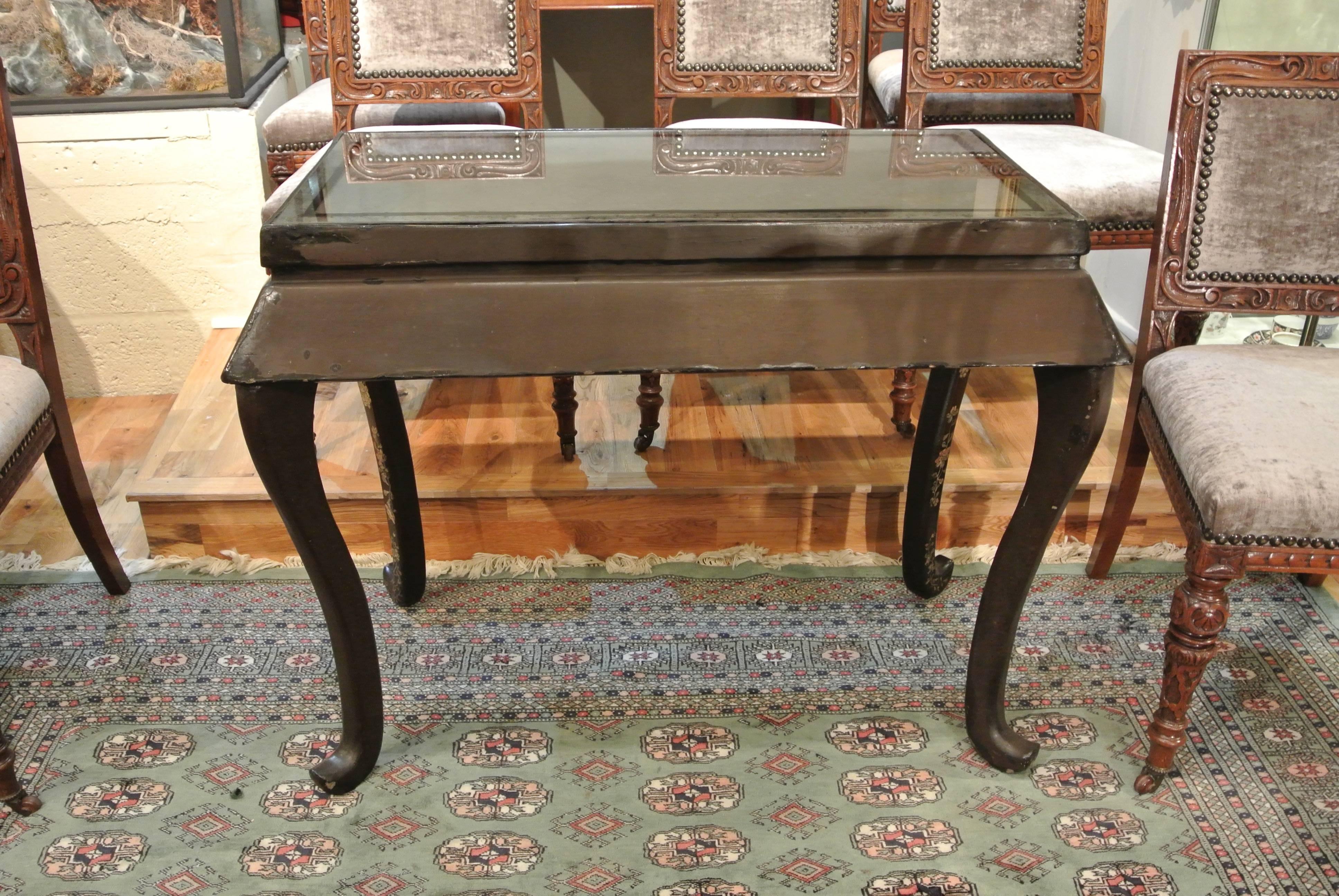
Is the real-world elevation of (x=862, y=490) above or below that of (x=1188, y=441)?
below

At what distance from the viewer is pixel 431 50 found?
2488 mm

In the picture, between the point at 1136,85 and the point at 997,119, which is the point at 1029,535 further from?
the point at 1136,85

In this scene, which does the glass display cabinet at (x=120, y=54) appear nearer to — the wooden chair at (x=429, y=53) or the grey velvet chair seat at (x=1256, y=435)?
the wooden chair at (x=429, y=53)

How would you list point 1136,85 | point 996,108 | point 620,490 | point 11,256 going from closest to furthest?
1. point 11,256
2. point 620,490
3. point 996,108
4. point 1136,85

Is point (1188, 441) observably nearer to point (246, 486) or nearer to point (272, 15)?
point (246, 486)

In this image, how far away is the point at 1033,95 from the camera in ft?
9.24

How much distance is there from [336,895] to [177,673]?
60cm

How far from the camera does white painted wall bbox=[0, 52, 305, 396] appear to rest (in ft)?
9.17

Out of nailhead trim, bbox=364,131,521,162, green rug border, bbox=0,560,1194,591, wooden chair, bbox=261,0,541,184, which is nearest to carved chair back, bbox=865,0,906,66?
wooden chair, bbox=261,0,541,184

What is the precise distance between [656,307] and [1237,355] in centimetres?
94

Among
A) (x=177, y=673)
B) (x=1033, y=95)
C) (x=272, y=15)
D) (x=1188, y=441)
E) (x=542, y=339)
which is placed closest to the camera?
(x=542, y=339)

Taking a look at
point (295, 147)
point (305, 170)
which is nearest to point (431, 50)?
point (295, 147)

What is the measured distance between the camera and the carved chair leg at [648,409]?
7.43ft

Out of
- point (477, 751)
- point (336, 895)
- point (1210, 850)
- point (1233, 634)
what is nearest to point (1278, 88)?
point (1233, 634)
